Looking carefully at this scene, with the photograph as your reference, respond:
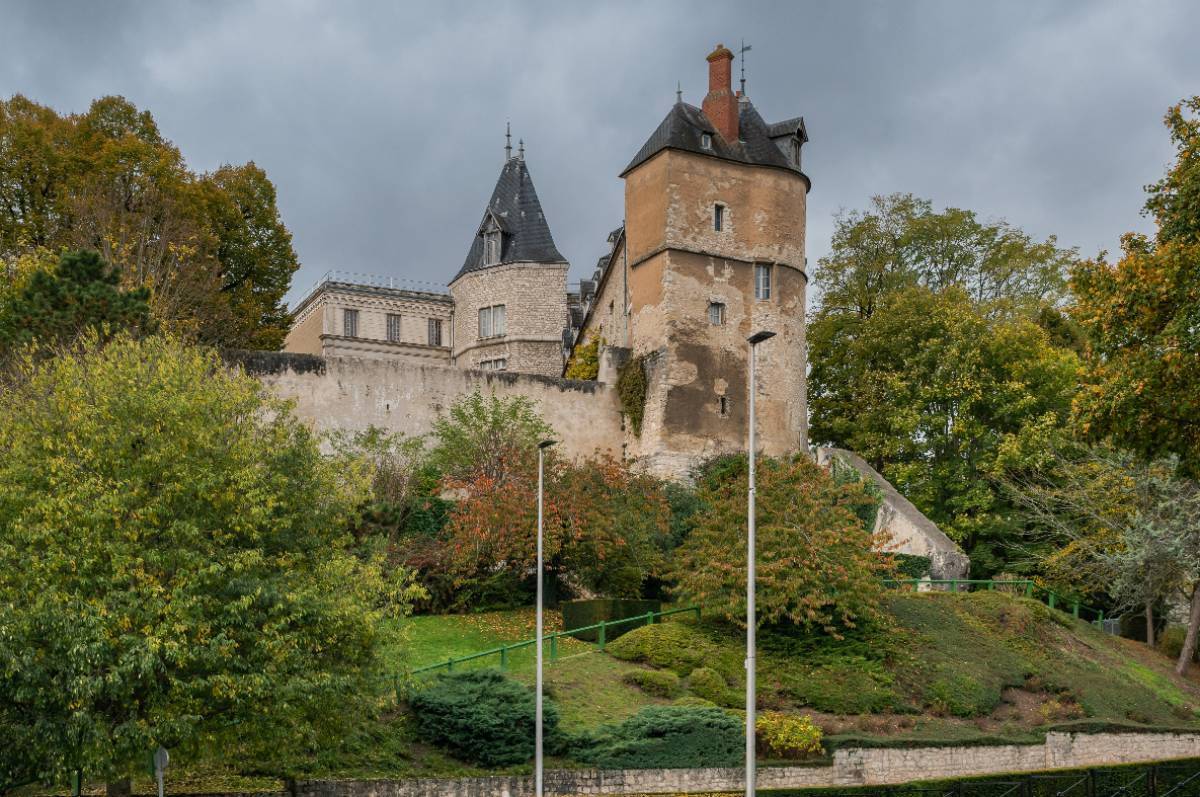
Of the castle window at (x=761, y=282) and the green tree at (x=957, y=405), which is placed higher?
the castle window at (x=761, y=282)

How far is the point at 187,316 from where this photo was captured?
4019 centimetres

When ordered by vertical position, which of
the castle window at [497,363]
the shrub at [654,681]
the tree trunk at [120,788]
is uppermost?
the castle window at [497,363]

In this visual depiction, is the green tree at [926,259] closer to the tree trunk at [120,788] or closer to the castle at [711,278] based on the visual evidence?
the castle at [711,278]

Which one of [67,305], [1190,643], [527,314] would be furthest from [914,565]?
[67,305]

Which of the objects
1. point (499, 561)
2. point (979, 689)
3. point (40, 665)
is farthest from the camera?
point (499, 561)

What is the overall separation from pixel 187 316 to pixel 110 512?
2196 cm

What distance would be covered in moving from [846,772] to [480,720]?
7441mm

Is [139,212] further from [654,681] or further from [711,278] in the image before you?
[654,681]

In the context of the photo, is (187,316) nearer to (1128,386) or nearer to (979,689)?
(979,689)

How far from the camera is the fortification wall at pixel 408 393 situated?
38.9 meters

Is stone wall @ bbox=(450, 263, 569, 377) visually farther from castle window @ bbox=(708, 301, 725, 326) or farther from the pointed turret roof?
castle window @ bbox=(708, 301, 725, 326)

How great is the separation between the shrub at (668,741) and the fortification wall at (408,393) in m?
14.2

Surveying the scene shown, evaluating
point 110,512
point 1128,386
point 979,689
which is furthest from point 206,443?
point 979,689

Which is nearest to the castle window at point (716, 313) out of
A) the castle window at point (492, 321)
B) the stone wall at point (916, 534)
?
the stone wall at point (916, 534)
